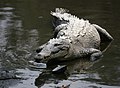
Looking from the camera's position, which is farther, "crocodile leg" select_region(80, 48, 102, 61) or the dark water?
"crocodile leg" select_region(80, 48, 102, 61)

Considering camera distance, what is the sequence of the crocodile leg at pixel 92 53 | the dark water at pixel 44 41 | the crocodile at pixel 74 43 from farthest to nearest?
the crocodile leg at pixel 92 53 < the crocodile at pixel 74 43 < the dark water at pixel 44 41

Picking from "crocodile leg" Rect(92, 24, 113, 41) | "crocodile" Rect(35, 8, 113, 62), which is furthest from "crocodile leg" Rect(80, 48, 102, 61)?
"crocodile leg" Rect(92, 24, 113, 41)

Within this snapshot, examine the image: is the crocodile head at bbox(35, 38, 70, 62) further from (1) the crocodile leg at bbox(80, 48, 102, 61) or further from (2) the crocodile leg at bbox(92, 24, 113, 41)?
(2) the crocodile leg at bbox(92, 24, 113, 41)

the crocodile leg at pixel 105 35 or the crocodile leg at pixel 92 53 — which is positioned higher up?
the crocodile leg at pixel 105 35

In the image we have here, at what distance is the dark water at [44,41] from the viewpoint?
5.58m

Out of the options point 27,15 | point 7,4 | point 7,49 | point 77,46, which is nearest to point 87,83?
point 77,46

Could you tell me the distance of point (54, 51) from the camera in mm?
6379

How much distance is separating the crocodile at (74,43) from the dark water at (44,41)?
0.21 meters

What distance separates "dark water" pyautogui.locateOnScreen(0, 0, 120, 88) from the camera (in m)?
5.58

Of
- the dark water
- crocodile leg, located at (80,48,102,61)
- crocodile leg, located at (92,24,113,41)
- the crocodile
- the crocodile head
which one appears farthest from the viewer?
crocodile leg, located at (92,24,113,41)

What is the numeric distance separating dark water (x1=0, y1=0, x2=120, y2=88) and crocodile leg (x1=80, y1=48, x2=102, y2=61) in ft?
0.45

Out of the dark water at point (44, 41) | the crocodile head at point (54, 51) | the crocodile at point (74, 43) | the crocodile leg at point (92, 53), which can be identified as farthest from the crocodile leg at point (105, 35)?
the crocodile head at point (54, 51)

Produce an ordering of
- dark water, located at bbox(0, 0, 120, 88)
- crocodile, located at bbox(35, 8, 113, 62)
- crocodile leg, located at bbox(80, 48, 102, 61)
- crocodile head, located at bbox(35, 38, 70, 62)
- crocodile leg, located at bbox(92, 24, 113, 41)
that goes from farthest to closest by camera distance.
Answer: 1. crocodile leg, located at bbox(92, 24, 113, 41)
2. crocodile leg, located at bbox(80, 48, 102, 61)
3. crocodile, located at bbox(35, 8, 113, 62)
4. crocodile head, located at bbox(35, 38, 70, 62)
5. dark water, located at bbox(0, 0, 120, 88)

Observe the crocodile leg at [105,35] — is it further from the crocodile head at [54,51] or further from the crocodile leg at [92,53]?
the crocodile head at [54,51]
